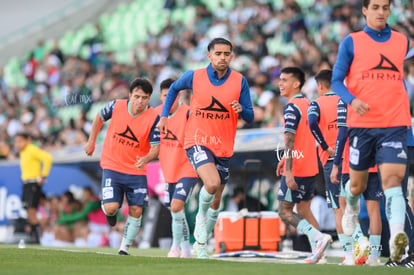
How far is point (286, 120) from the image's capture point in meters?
11.0

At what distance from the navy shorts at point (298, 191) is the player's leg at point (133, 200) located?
2.04m

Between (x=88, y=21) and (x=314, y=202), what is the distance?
23.8 meters

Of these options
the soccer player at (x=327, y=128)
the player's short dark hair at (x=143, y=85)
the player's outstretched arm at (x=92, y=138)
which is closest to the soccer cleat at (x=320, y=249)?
the soccer player at (x=327, y=128)

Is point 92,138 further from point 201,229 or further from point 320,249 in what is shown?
point 320,249

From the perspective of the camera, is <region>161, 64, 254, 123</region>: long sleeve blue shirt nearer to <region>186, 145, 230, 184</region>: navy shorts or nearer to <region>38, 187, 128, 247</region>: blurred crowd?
<region>186, 145, 230, 184</region>: navy shorts

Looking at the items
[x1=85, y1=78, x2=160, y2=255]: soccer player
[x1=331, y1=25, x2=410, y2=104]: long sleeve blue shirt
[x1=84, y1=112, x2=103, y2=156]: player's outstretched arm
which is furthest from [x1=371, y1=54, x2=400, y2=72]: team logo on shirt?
[x1=84, y1=112, x2=103, y2=156]: player's outstretched arm

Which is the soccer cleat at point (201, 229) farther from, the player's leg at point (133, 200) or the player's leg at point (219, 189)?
the player's leg at point (133, 200)

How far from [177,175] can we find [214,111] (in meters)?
2.39

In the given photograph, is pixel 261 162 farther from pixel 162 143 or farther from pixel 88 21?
pixel 88 21

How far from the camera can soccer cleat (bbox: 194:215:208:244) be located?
36.7 ft

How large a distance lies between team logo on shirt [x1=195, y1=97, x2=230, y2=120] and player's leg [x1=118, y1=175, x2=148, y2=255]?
1.86m

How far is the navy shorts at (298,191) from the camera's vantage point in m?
11.2

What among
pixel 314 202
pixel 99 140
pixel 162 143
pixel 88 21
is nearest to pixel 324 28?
pixel 99 140

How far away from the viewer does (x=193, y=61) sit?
26172 millimetres
